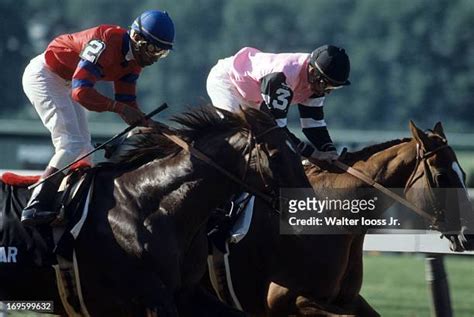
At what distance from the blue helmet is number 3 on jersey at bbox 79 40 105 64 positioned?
199 mm

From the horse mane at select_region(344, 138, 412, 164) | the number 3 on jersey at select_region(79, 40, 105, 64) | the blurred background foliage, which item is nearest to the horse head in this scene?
the horse mane at select_region(344, 138, 412, 164)

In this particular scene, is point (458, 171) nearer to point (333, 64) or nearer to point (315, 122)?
point (333, 64)

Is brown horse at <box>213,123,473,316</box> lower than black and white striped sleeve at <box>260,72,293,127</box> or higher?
lower

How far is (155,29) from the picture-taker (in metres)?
6.25

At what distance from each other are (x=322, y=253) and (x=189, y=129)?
3.73 feet

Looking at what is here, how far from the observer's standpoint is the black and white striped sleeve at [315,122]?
7508 mm

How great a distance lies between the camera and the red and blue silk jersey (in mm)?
6141

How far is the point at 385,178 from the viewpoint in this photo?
6.93 metres

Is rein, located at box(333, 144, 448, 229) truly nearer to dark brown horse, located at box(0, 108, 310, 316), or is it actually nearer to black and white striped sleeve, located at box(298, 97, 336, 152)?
black and white striped sleeve, located at box(298, 97, 336, 152)

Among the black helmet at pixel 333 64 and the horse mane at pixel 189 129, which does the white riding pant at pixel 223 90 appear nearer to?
the black helmet at pixel 333 64

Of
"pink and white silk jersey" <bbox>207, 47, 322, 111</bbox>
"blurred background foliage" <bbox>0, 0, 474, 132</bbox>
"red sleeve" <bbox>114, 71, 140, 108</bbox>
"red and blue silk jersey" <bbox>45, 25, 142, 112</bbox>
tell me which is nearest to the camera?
"red and blue silk jersey" <bbox>45, 25, 142, 112</bbox>

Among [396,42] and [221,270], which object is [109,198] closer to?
[221,270]

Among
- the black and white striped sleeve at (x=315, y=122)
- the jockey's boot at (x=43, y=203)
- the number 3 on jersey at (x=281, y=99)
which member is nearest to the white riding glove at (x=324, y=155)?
the black and white striped sleeve at (x=315, y=122)

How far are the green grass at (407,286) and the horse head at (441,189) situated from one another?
1996mm
